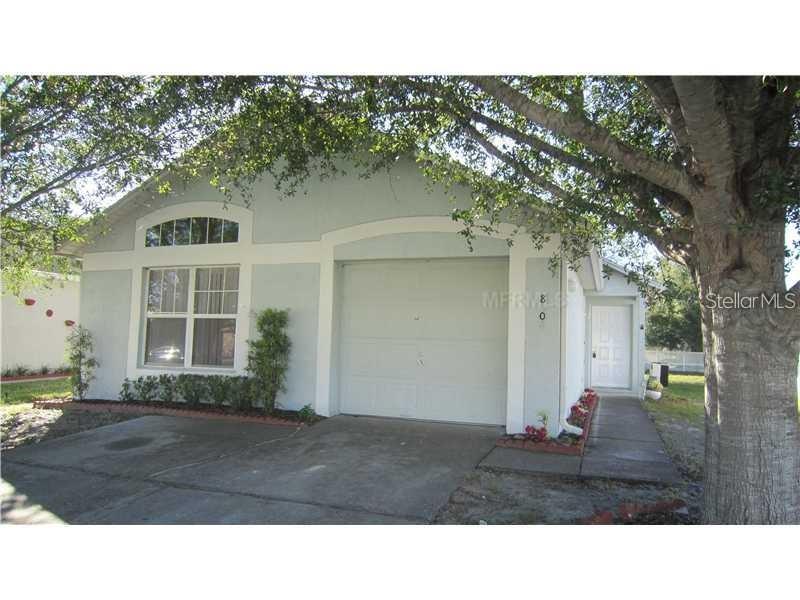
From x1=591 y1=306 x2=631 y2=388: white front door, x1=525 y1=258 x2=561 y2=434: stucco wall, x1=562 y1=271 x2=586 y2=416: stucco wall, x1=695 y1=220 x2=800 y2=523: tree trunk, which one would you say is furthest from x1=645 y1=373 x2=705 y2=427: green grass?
x1=695 y1=220 x2=800 y2=523: tree trunk

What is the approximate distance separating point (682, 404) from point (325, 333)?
9574 millimetres

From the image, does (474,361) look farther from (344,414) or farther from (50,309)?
(50,309)

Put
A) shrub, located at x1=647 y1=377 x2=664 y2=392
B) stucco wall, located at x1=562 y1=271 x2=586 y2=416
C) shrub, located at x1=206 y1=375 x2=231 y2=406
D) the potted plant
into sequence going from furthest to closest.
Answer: shrub, located at x1=647 y1=377 x2=664 y2=392, the potted plant, shrub, located at x1=206 y1=375 x2=231 y2=406, stucco wall, located at x1=562 y1=271 x2=586 y2=416

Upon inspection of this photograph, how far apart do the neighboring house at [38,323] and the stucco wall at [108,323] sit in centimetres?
528

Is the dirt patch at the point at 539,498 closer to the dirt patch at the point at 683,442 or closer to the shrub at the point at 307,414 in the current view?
the dirt patch at the point at 683,442

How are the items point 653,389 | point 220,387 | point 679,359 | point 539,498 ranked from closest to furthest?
1. point 539,498
2. point 220,387
3. point 653,389
4. point 679,359

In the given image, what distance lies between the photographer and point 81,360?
10.6 meters

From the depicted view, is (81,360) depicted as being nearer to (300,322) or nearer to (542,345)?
(300,322)

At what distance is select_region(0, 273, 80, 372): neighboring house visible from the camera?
15898mm

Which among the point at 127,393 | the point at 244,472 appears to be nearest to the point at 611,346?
the point at 244,472

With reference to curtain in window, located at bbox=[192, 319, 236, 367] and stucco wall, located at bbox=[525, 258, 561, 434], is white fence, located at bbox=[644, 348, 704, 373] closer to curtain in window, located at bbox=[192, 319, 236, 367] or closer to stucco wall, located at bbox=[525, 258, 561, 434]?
stucco wall, located at bbox=[525, 258, 561, 434]

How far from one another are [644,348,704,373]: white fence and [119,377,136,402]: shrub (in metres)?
21.5

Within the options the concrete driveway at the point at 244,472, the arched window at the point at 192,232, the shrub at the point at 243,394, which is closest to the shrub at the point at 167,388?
the concrete driveway at the point at 244,472

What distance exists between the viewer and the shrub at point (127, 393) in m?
10.3
